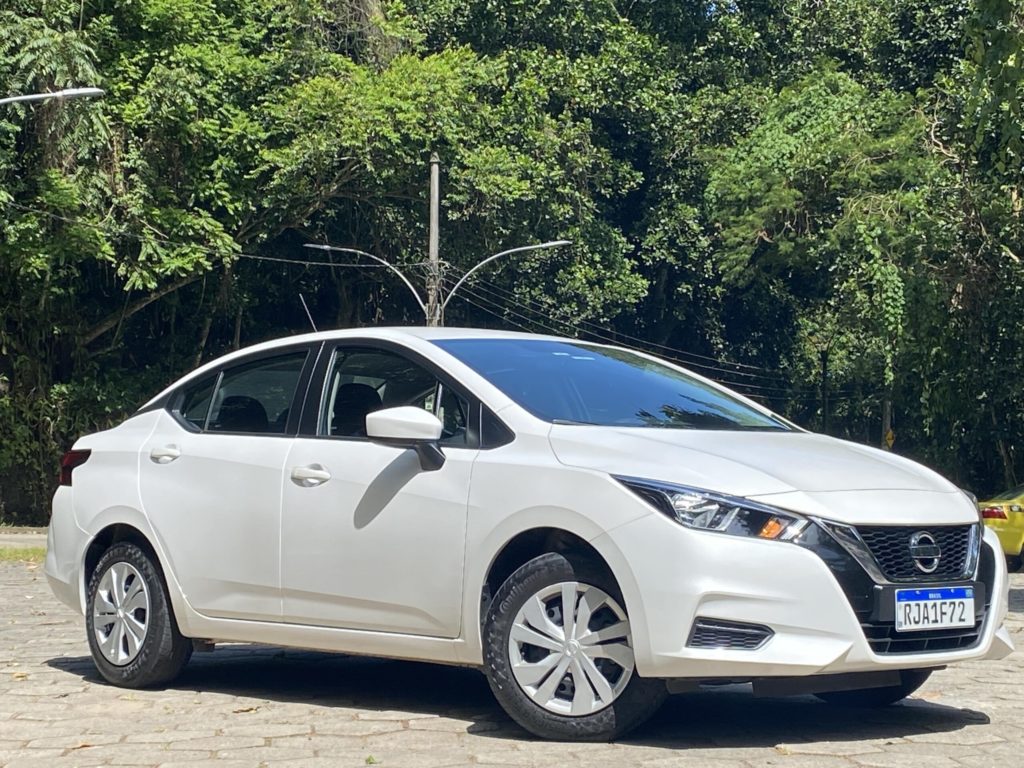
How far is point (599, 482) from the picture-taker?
5.80m

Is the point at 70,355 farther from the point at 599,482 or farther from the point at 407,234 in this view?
the point at 599,482

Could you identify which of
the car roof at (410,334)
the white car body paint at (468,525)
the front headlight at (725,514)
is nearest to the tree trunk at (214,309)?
the white car body paint at (468,525)

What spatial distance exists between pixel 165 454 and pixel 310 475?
3.59ft

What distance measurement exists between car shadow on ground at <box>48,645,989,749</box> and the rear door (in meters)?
0.55

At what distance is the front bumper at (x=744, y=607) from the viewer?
5520mm

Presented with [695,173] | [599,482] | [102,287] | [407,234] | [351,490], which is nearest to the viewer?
[599,482]

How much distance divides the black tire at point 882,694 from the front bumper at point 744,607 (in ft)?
3.51

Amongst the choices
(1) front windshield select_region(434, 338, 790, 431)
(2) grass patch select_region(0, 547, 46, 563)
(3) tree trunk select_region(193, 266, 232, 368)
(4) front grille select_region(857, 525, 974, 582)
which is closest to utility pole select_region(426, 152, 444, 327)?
(3) tree trunk select_region(193, 266, 232, 368)

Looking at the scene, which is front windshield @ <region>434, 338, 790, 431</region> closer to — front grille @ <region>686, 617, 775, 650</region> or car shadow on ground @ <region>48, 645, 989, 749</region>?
front grille @ <region>686, 617, 775, 650</region>

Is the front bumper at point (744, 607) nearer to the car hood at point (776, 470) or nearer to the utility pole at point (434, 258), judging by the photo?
the car hood at point (776, 470)

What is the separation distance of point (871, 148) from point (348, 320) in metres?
13.1

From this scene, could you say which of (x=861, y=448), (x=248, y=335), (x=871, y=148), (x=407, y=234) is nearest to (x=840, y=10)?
(x=871, y=148)

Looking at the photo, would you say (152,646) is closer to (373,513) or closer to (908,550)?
(373,513)

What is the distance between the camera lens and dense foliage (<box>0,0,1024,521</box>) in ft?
95.2
